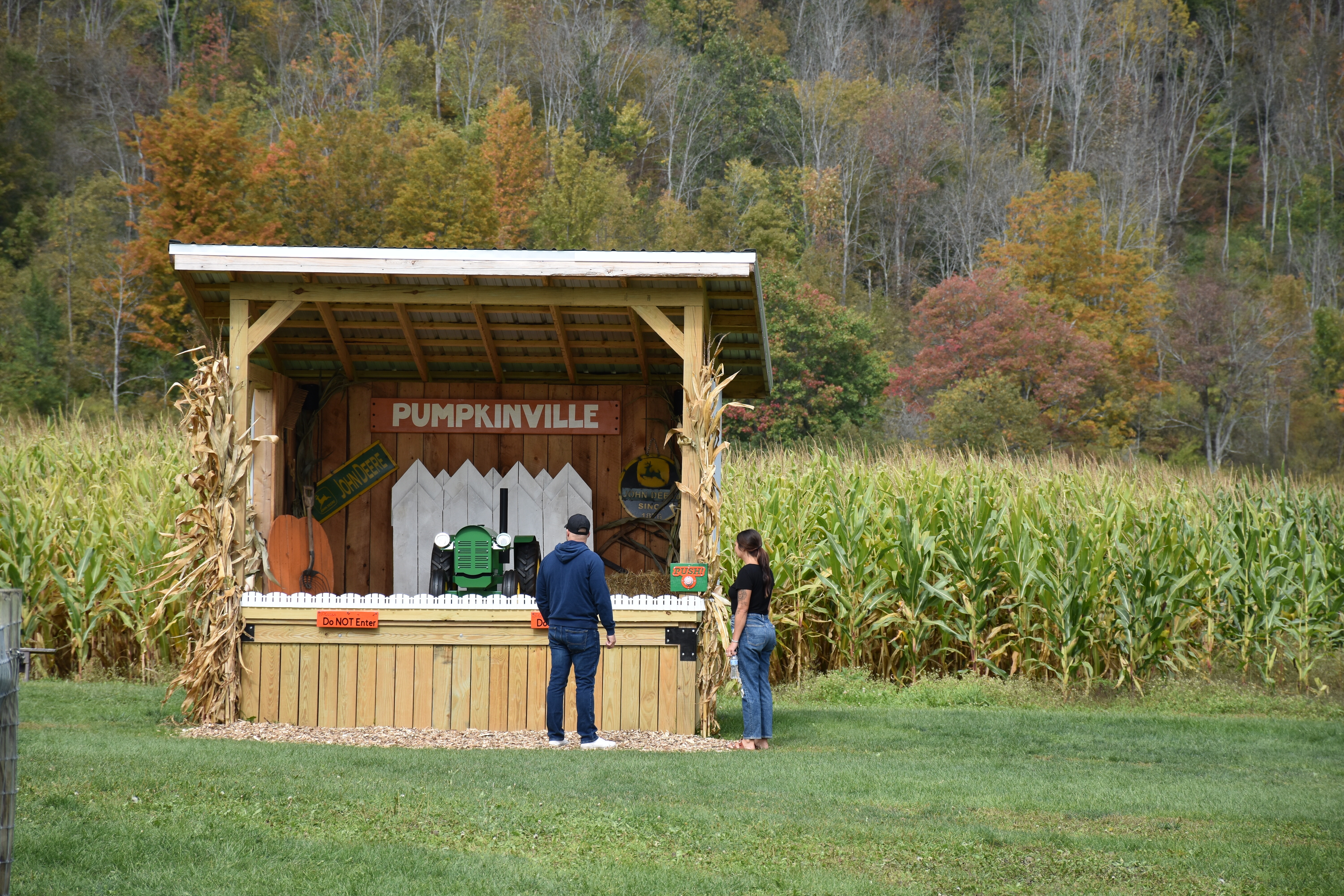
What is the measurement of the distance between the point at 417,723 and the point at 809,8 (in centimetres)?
6398

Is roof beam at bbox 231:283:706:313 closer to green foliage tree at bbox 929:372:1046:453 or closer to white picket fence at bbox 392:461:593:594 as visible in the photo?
white picket fence at bbox 392:461:593:594

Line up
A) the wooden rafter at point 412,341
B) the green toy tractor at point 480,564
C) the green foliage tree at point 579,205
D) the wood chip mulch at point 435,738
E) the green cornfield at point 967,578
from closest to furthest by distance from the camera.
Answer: the wood chip mulch at point 435,738 < the green toy tractor at point 480,564 < the wooden rafter at point 412,341 < the green cornfield at point 967,578 < the green foliage tree at point 579,205

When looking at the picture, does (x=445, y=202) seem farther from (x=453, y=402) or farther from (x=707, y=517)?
(x=707, y=517)

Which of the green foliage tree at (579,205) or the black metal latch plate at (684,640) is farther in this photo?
the green foliage tree at (579,205)

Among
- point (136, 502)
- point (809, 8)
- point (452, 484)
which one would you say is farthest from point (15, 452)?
point (809, 8)

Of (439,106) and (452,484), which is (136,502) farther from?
(439,106)

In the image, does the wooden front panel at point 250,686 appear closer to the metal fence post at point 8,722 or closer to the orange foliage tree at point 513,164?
the metal fence post at point 8,722

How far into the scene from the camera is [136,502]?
1210 centimetres

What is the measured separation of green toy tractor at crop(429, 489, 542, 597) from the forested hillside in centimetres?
1830

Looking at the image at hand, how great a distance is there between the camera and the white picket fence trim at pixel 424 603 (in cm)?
880

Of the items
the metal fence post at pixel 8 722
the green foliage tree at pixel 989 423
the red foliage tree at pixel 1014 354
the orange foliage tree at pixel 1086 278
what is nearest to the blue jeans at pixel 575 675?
the metal fence post at pixel 8 722

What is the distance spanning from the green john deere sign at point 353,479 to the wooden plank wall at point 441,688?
2.35 m

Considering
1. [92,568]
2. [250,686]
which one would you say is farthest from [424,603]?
[92,568]

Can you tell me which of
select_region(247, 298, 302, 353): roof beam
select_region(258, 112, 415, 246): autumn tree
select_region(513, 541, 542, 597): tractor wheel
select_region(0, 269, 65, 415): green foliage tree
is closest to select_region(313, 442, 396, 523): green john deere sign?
select_region(513, 541, 542, 597): tractor wheel
